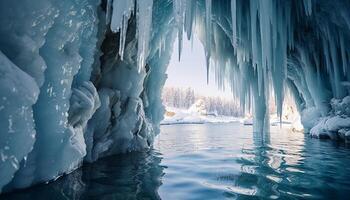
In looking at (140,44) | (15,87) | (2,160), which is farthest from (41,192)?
(140,44)

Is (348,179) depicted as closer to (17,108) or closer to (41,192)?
(41,192)

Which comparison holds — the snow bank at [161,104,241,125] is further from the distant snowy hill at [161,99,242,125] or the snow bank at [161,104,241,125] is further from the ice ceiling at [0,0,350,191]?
the ice ceiling at [0,0,350,191]

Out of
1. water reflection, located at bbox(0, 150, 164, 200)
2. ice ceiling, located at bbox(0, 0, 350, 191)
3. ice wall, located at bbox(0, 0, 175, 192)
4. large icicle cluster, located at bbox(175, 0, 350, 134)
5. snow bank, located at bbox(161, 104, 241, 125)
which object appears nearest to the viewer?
ice wall, located at bbox(0, 0, 175, 192)

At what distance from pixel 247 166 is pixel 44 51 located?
3.82 meters

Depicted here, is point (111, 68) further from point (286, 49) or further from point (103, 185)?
point (286, 49)

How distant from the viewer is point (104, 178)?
377 centimetres

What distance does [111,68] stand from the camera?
6539mm

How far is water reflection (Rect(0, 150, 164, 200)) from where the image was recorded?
2.83 meters

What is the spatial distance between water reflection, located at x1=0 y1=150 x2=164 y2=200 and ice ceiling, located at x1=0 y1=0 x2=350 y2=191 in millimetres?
195

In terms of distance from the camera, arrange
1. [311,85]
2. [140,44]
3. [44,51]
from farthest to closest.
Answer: [311,85]
[140,44]
[44,51]

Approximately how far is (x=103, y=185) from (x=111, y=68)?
376 centimetres

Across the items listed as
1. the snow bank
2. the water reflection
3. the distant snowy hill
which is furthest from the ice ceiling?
the distant snowy hill

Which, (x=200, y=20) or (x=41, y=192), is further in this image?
(x=200, y=20)

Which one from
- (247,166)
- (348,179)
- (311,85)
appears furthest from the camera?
(311,85)
